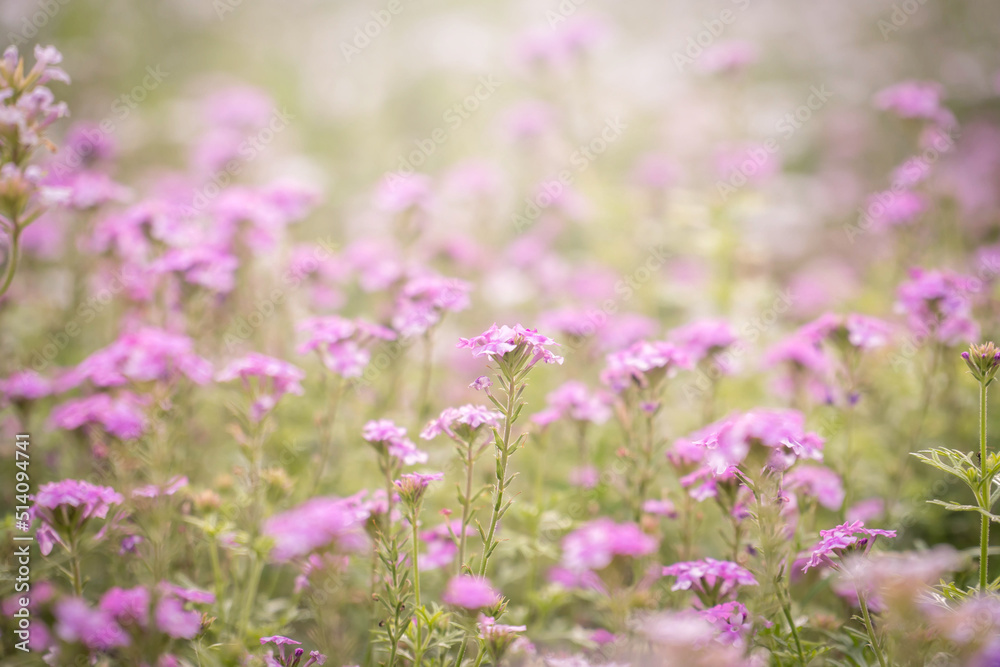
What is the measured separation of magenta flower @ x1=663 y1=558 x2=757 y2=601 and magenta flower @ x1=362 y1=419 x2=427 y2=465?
91 centimetres

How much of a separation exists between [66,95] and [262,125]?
2.70 m

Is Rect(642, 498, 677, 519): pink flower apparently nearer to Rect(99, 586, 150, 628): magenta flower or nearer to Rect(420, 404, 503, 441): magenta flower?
Rect(420, 404, 503, 441): magenta flower

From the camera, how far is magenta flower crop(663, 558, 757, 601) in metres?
2.04

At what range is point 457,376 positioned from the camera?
4246 millimetres

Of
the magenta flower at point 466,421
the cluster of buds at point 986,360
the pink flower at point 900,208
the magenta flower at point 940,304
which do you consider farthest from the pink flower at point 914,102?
the magenta flower at point 466,421

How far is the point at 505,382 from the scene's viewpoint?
7.24 ft

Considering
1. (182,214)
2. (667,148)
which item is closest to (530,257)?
(182,214)

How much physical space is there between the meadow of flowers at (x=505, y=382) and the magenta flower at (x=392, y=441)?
1cm

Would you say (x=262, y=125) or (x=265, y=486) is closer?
(x=265, y=486)

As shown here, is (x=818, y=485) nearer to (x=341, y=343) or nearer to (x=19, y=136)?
(x=341, y=343)

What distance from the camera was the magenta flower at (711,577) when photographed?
204 centimetres

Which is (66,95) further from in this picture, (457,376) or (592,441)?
(592,441)

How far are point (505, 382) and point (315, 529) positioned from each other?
0.79 metres

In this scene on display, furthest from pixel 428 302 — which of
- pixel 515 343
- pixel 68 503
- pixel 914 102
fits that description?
pixel 914 102
